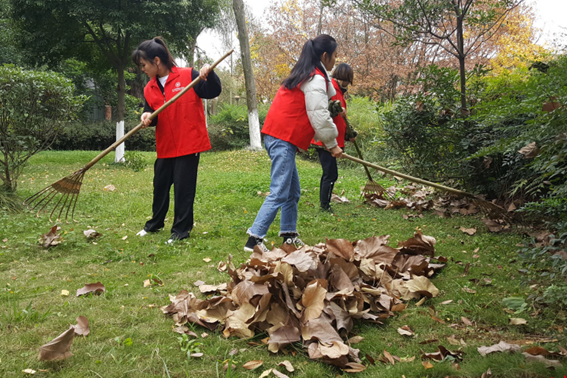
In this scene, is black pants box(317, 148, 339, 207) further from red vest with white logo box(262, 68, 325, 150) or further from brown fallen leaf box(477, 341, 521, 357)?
brown fallen leaf box(477, 341, 521, 357)

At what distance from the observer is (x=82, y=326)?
229cm

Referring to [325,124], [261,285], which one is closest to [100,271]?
[261,285]

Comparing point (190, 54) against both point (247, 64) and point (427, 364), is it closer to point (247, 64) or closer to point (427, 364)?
point (247, 64)

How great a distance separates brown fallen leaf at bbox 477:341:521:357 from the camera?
1.93m

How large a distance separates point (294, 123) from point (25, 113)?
5.20 meters

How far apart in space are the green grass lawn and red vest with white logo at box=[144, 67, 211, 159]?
991mm

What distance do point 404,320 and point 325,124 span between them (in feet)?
5.93

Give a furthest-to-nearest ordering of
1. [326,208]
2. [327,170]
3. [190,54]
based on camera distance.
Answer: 1. [190,54]
2. [326,208]
3. [327,170]

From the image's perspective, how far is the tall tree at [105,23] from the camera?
12227 mm

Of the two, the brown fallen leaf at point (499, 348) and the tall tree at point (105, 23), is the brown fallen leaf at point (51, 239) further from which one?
the tall tree at point (105, 23)

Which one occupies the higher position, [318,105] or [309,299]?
[318,105]

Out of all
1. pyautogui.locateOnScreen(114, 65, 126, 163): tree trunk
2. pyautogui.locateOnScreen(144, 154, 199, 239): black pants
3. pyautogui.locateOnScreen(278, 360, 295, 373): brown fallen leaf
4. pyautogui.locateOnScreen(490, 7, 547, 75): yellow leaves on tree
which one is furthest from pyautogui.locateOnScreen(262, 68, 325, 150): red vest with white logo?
pyautogui.locateOnScreen(490, 7, 547, 75): yellow leaves on tree

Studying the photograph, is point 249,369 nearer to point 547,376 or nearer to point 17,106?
point 547,376

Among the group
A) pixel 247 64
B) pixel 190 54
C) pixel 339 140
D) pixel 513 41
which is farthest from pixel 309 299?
pixel 513 41
